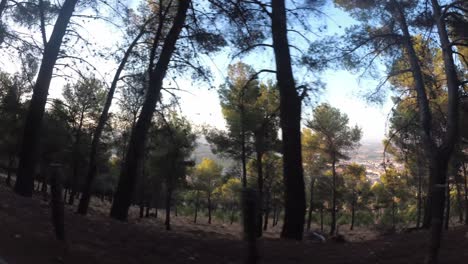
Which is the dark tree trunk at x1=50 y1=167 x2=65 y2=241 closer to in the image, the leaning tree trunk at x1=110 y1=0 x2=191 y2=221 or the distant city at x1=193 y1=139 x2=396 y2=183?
the leaning tree trunk at x1=110 y1=0 x2=191 y2=221

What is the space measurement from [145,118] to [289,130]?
4122 mm

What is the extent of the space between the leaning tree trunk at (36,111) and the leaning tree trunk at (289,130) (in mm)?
5493

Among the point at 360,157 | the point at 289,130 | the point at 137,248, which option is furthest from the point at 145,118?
the point at 360,157

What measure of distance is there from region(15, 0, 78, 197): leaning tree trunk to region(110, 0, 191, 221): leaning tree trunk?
7.81 ft

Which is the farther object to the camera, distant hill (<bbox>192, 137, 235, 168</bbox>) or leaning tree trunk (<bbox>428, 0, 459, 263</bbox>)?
distant hill (<bbox>192, 137, 235, 168</bbox>)

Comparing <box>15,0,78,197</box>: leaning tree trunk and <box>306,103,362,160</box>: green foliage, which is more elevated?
<box>306,103,362,160</box>: green foliage

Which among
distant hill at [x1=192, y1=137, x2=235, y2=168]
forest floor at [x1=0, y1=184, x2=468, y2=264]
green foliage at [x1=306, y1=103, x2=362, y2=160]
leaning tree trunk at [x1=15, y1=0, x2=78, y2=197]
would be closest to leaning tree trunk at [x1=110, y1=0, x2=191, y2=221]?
leaning tree trunk at [x1=15, y1=0, x2=78, y2=197]

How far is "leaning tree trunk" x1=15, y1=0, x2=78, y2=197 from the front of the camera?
38.5ft

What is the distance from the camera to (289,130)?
10.8m

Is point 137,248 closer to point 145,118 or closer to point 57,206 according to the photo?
point 57,206

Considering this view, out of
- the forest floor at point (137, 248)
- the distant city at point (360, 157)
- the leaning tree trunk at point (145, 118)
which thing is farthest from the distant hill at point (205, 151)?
the forest floor at point (137, 248)

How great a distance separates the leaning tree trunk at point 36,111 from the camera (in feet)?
38.5

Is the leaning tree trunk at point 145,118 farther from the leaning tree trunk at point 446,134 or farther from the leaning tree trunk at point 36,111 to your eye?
the leaning tree trunk at point 446,134

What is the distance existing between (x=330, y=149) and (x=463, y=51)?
19113 millimetres
